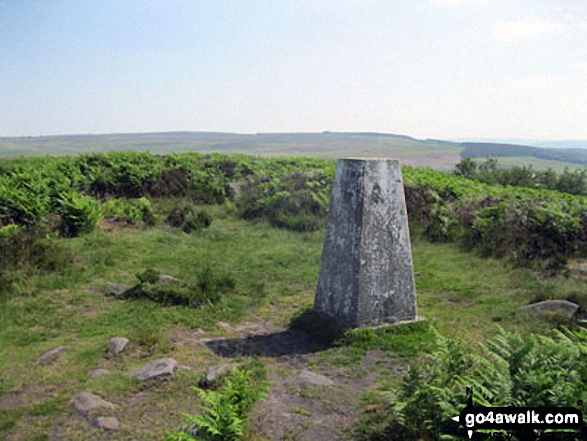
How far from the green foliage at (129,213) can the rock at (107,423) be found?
10692mm

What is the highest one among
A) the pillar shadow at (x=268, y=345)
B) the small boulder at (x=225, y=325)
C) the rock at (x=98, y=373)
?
the rock at (x=98, y=373)

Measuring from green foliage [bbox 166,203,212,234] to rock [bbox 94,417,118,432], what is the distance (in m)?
10.1

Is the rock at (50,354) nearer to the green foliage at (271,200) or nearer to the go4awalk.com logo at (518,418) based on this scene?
the go4awalk.com logo at (518,418)

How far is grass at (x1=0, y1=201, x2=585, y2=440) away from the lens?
218 inches

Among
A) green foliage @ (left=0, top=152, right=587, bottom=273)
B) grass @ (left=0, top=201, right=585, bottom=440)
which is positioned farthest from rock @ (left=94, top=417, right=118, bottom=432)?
green foliage @ (left=0, top=152, right=587, bottom=273)

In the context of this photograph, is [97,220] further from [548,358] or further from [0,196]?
[548,358]

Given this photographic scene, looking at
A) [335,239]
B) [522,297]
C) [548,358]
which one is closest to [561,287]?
[522,297]

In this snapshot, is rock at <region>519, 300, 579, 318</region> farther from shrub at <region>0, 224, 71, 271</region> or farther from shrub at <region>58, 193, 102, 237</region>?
→ shrub at <region>58, 193, 102, 237</region>

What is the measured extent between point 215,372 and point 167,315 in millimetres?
A: 2571

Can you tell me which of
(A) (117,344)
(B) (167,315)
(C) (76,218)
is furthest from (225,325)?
(C) (76,218)

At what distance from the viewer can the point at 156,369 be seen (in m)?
6.13

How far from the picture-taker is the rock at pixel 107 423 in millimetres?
4921

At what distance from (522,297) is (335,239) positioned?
4004mm

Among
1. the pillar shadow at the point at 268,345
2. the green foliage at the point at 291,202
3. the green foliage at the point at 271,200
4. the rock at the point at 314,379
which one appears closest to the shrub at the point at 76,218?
the green foliage at the point at 271,200
